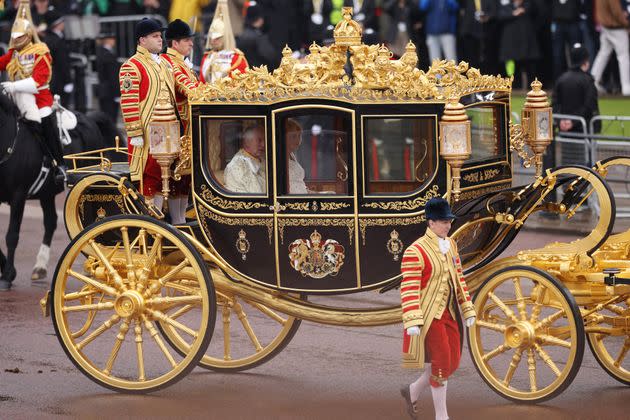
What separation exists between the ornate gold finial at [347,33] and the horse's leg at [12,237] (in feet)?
18.2

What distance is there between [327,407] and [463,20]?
1226 cm

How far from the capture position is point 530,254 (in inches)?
357

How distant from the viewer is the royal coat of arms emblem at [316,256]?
9211 millimetres

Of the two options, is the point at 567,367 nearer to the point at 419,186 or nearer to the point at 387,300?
the point at 419,186

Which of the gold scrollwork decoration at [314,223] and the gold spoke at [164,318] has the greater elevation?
the gold scrollwork decoration at [314,223]

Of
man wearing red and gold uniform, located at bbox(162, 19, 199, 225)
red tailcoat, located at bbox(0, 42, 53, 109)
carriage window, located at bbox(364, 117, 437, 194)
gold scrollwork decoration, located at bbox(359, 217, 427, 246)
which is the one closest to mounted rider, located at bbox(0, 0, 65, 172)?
red tailcoat, located at bbox(0, 42, 53, 109)

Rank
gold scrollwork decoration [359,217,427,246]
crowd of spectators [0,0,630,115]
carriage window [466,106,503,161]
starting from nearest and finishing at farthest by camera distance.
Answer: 1. gold scrollwork decoration [359,217,427,246]
2. carriage window [466,106,503,161]
3. crowd of spectators [0,0,630,115]

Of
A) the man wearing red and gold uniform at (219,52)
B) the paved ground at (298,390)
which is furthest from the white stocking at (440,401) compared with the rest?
the man wearing red and gold uniform at (219,52)

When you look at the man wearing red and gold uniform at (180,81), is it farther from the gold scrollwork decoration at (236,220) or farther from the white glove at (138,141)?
the gold scrollwork decoration at (236,220)

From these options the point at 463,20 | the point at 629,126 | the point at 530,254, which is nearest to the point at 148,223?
the point at 530,254

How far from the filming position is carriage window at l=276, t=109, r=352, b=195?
30.2ft

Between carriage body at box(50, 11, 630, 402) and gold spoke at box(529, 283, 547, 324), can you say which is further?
carriage body at box(50, 11, 630, 402)

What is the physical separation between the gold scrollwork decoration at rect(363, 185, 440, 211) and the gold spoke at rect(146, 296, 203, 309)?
1.20 m

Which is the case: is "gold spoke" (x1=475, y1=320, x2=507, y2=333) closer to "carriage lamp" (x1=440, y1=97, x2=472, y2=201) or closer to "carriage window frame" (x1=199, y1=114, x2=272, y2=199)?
"carriage lamp" (x1=440, y1=97, x2=472, y2=201)
